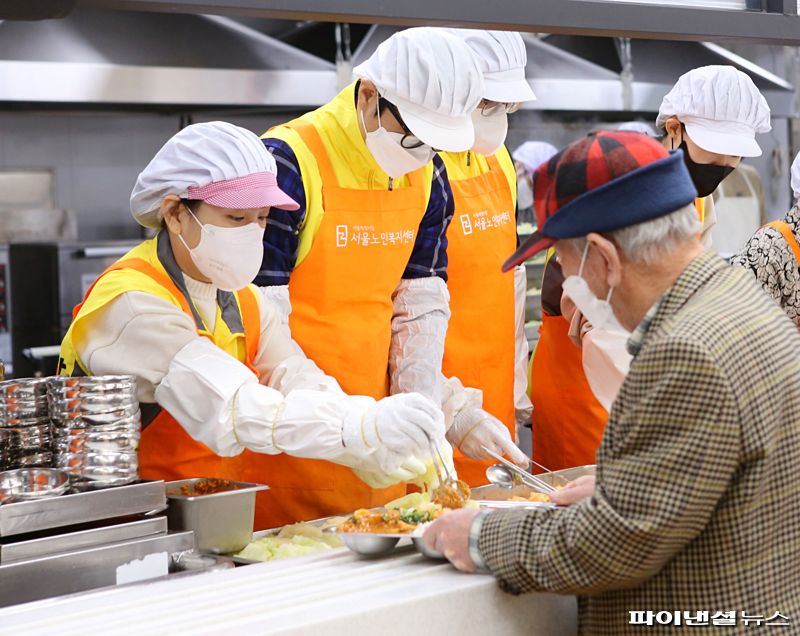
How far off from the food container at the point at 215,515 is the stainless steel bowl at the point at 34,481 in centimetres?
25

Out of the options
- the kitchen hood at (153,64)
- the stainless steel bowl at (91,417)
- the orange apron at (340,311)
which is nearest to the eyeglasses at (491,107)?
the orange apron at (340,311)

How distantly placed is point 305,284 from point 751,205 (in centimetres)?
507

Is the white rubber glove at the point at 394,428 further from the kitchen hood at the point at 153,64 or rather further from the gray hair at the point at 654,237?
the kitchen hood at the point at 153,64

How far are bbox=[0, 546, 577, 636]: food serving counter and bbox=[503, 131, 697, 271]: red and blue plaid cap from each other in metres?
0.56

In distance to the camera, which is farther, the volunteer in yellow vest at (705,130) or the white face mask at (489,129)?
the volunteer in yellow vest at (705,130)

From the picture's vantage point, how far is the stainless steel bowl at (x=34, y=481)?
73.4 inches

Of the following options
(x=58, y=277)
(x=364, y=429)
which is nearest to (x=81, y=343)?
(x=364, y=429)

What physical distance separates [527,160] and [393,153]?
3.65 m

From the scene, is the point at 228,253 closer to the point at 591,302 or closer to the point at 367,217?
the point at 367,217

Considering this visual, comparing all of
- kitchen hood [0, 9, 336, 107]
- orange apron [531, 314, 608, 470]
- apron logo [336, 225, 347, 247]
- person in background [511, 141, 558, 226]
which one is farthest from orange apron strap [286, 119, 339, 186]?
person in background [511, 141, 558, 226]

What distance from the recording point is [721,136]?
3471 mm

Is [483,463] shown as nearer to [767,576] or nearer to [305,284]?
[305,284]

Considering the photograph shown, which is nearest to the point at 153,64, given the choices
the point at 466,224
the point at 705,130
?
the point at 466,224

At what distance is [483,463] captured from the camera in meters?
3.27
